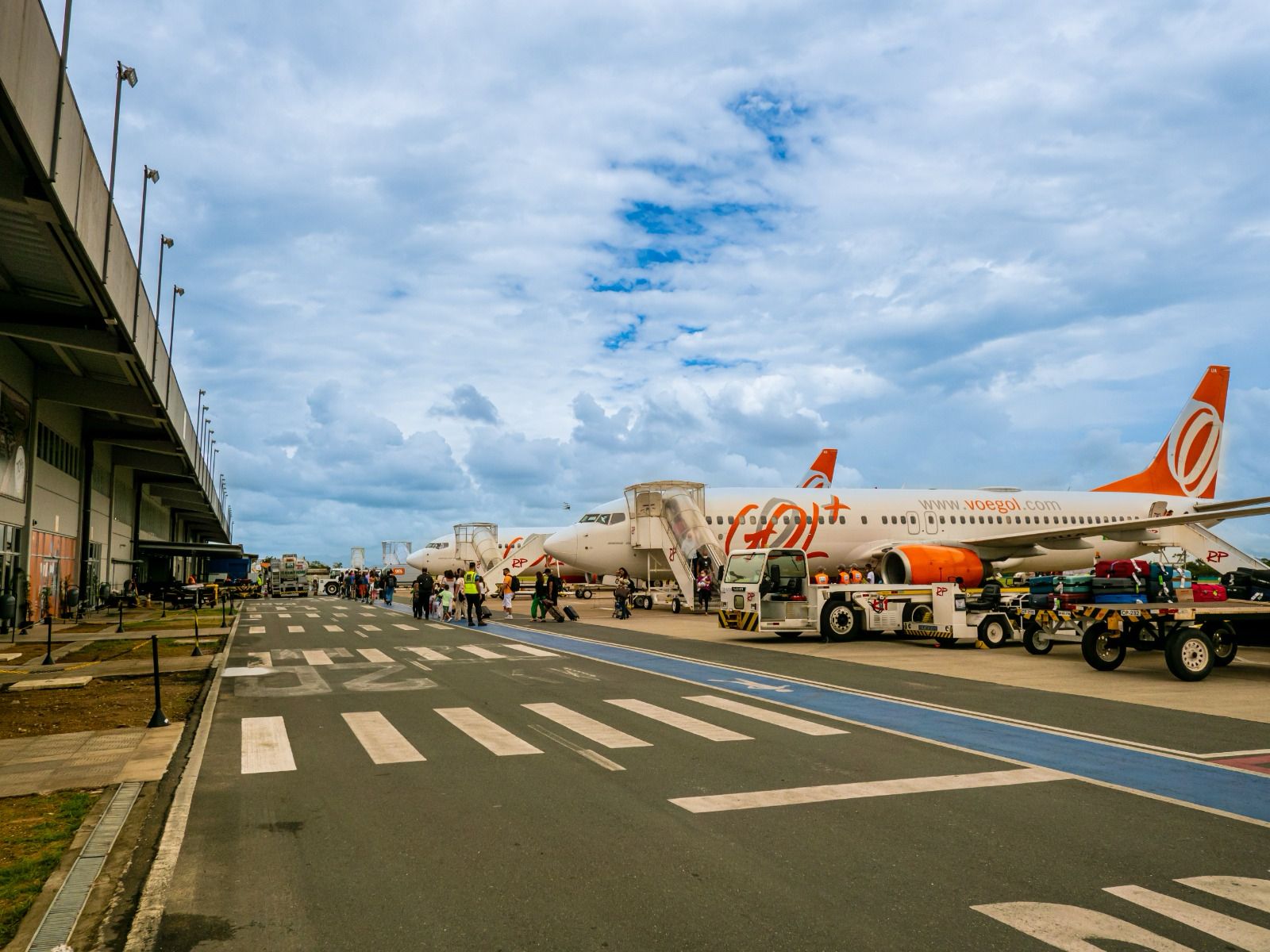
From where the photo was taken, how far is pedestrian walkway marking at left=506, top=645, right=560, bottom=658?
62.6ft

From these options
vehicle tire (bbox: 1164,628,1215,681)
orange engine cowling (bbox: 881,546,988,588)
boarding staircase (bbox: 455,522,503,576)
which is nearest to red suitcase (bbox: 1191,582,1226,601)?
vehicle tire (bbox: 1164,628,1215,681)

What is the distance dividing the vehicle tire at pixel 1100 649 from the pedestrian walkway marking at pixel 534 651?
999cm

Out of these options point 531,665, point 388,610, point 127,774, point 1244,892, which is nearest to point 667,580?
point 388,610

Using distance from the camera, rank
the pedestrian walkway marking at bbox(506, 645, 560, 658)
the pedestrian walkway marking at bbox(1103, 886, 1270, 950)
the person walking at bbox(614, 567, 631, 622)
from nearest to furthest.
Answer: the pedestrian walkway marking at bbox(1103, 886, 1270, 950) → the pedestrian walkway marking at bbox(506, 645, 560, 658) → the person walking at bbox(614, 567, 631, 622)

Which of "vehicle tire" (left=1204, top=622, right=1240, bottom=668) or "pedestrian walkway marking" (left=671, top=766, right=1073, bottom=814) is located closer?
"pedestrian walkway marking" (left=671, top=766, right=1073, bottom=814)

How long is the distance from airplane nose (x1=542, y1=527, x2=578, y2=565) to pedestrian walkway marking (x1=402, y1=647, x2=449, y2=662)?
15401 millimetres

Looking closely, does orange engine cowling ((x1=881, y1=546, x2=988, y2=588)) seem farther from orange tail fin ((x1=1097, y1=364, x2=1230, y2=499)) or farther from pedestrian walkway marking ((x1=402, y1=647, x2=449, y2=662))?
orange tail fin ((x1=1097, y1=364, x2=1230, y2=499))

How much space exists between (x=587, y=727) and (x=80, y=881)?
5.71 metres

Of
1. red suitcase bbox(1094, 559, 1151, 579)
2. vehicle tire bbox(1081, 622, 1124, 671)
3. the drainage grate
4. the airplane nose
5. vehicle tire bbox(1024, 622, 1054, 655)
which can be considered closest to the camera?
the drainage grate

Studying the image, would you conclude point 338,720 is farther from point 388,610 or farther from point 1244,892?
point 388,610

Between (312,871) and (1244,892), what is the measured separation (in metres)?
5.32

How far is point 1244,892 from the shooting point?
5.14 metres

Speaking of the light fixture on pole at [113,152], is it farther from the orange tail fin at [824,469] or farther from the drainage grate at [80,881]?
the orange tail fin at [824,469]

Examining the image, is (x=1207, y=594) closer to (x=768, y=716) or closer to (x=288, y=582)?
(x=768, y=716)
